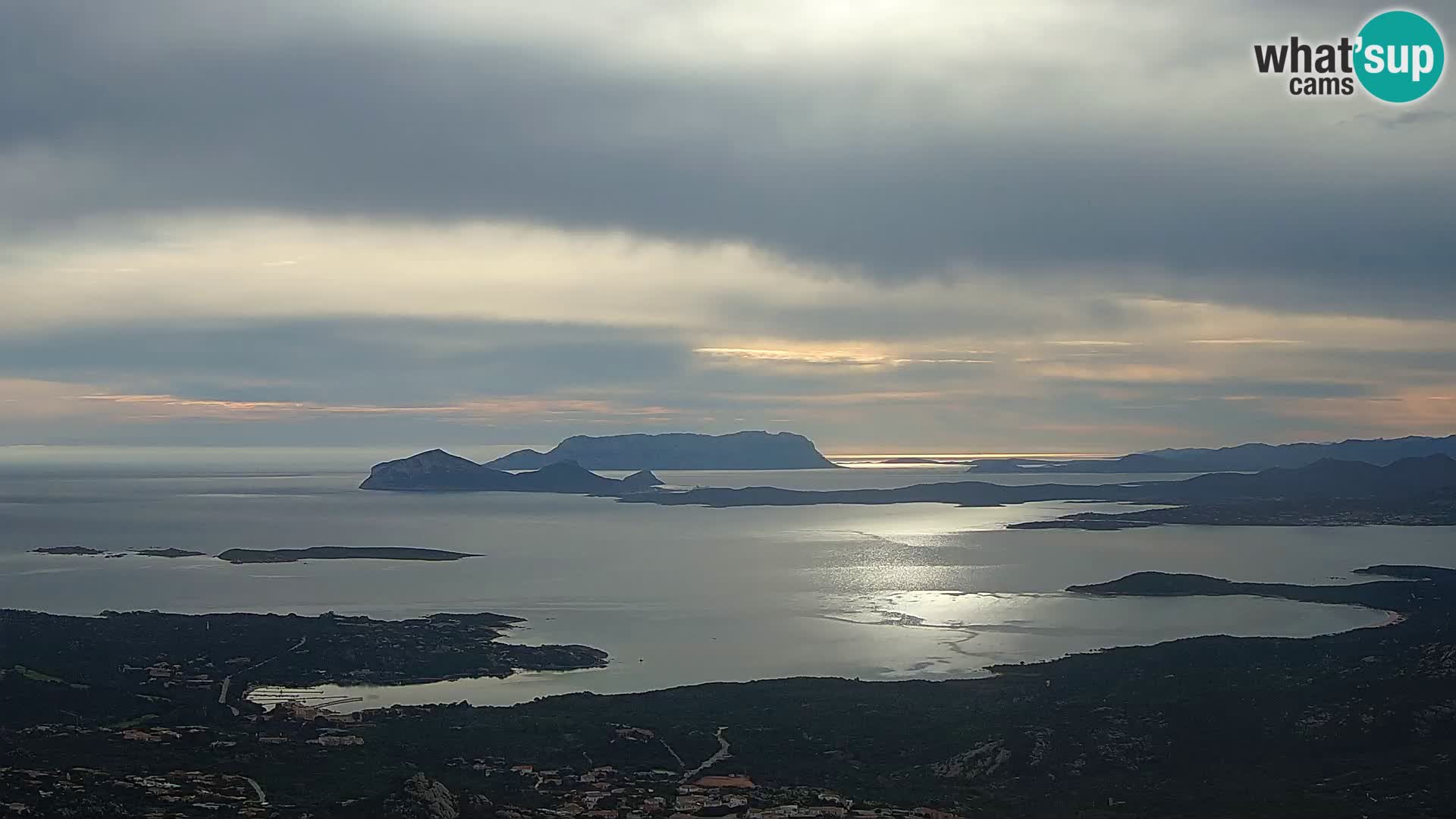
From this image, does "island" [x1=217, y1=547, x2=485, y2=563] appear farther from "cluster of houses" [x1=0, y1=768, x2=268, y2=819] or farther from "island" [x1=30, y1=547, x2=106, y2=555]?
"cluster of houses" [x1=0, y1=768, x2=268, y2=819]

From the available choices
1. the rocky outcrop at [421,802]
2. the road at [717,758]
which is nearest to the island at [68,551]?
the road at [717,758]

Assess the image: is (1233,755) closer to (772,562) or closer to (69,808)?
(69,808)

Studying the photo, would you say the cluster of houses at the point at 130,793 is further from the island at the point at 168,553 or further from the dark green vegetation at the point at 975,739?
the island at the point at 168,553

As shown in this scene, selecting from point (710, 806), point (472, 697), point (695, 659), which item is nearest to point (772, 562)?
point (695, 659)

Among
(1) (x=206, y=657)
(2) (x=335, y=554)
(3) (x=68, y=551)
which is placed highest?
(3) (x=68, y=551)

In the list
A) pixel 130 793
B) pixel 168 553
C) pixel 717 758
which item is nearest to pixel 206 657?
pixel 130 793

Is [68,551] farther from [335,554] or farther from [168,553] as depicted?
[335,554]
